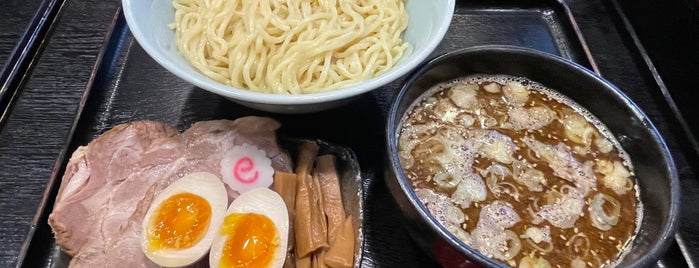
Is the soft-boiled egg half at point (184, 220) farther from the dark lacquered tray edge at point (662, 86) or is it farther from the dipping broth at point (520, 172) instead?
the dark lacquered tray edge at point (662, 86)

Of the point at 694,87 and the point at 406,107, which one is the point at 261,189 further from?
the point at 694,87

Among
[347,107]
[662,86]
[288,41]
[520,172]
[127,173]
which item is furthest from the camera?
[662,86]

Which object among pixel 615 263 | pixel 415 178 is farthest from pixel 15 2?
pixel 615 263

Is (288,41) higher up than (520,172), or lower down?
higher up

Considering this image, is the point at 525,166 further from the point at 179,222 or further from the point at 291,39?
the point at 179,222

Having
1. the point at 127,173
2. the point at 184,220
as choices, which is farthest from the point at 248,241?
the point at 127,173
